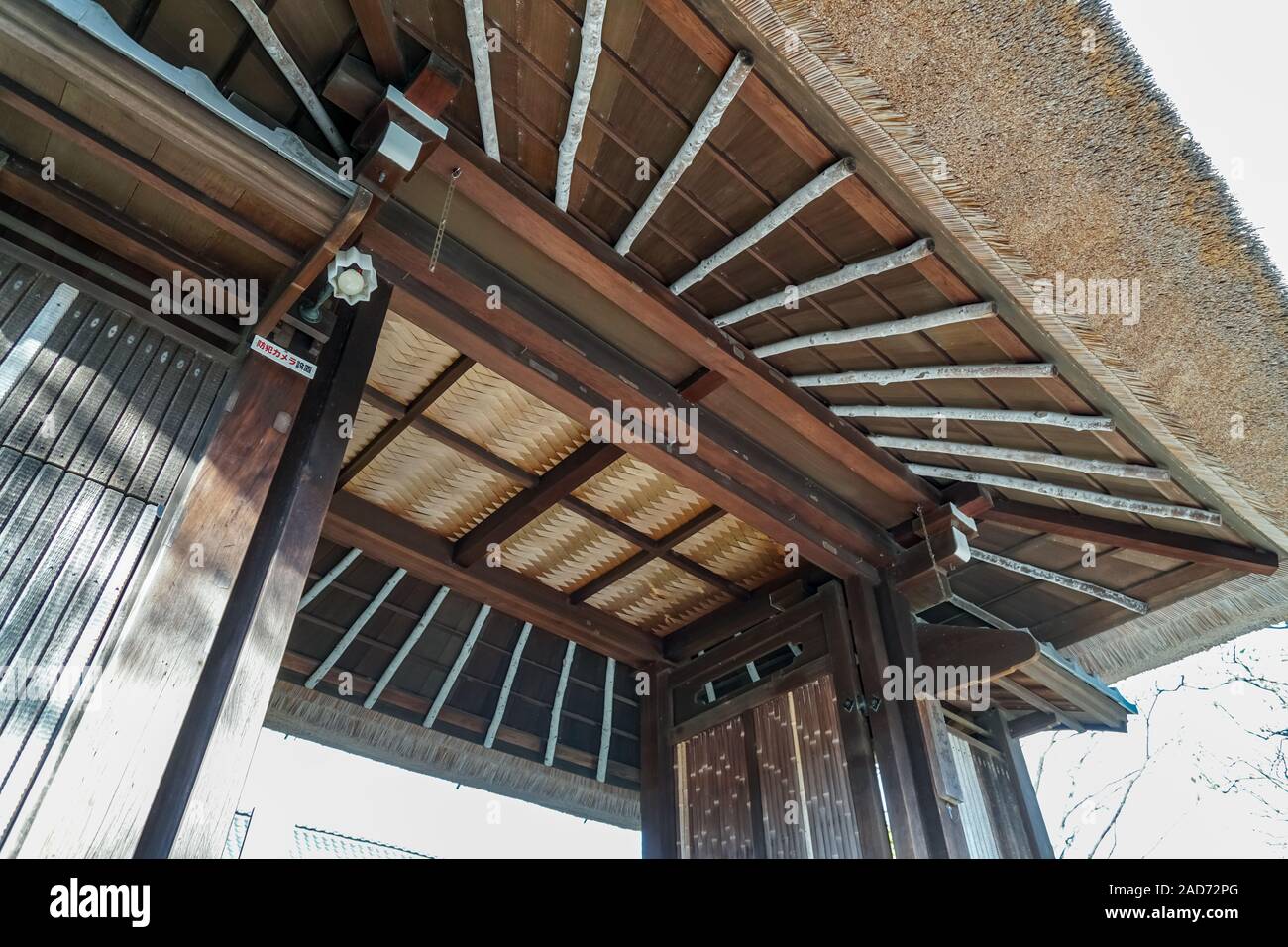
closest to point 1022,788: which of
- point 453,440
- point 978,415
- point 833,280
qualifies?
point 978,415

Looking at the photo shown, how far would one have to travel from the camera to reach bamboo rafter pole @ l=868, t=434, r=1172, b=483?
3.42m

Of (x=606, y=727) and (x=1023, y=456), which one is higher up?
(x=1023, y=456)

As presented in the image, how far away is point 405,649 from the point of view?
5.18 metres

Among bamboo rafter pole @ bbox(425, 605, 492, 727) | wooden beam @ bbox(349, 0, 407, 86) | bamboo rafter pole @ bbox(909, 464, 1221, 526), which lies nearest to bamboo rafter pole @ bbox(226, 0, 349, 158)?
wooden beam @ bbox(349, 0, 407, 86)

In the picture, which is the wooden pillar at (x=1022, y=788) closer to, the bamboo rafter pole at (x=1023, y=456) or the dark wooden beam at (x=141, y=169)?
the bamboo rafter pole at (x=1023, y=456)

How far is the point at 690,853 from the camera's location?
458cm

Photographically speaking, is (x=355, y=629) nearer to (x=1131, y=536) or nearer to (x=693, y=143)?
(x=693, y=143)

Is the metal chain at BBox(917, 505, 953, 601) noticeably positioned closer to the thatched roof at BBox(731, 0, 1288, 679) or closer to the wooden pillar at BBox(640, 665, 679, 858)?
the thatched roof at BBox(731, 0, 1288, 679)

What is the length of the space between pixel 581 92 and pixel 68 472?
170 cm

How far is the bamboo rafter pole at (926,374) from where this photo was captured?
3.14m
